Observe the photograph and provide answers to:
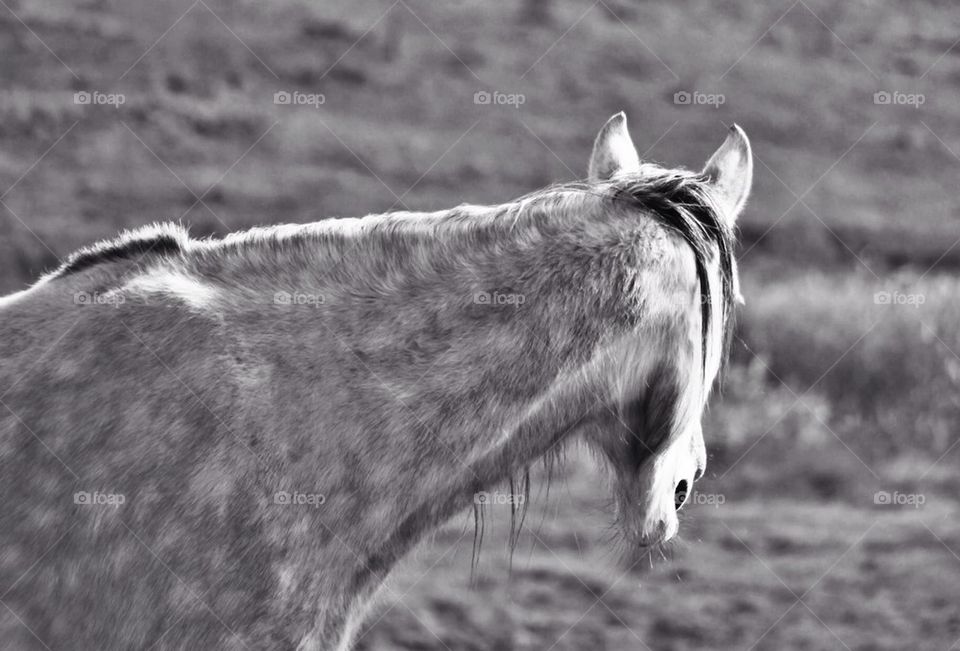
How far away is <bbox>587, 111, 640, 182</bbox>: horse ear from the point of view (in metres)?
3.04

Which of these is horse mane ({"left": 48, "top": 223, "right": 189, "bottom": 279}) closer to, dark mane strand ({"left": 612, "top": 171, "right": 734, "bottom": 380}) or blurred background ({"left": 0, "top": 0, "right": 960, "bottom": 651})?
dark mane strand ({"left": 612, "top": 171, "right": 734, "bottom": 380})

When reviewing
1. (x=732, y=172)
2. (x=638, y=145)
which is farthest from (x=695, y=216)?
(x=638, y=145)

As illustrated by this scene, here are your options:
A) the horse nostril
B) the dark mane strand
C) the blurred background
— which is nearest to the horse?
the dark mane strand

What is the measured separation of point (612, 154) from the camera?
307 cm

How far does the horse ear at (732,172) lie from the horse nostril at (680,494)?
28.2 inches

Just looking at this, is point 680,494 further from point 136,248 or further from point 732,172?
point 136,248

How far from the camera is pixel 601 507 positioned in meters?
3.26

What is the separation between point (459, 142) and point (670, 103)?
189 cm

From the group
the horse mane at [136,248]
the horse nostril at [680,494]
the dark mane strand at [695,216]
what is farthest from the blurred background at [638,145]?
the horse mane at [136,248]

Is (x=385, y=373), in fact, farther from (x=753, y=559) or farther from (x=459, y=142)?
(x=459, y=142)

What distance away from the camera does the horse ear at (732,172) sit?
2.88m

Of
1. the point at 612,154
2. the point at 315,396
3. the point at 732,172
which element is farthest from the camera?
the point at 612,154

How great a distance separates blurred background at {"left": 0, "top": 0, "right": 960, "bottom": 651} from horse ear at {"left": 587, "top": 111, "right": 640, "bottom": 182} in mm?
4332

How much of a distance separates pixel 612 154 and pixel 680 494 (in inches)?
37.6
